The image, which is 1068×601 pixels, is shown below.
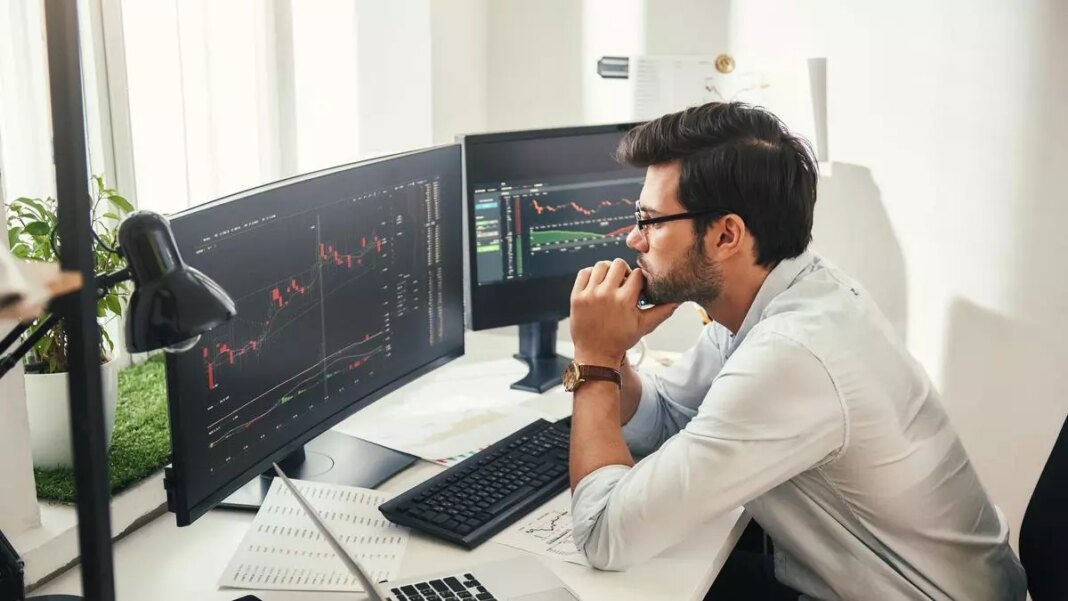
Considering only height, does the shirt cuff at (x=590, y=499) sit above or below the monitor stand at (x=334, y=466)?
above

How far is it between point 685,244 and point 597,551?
0.47 meters

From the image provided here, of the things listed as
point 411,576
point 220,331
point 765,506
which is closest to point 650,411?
point 765,506

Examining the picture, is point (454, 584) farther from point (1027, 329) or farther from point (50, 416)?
point (1027, 329)

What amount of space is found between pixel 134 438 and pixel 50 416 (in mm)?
158

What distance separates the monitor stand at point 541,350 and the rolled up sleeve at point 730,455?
80 cm

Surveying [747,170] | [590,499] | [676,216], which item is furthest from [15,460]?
[747,170]

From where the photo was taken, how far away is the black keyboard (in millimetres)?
1544

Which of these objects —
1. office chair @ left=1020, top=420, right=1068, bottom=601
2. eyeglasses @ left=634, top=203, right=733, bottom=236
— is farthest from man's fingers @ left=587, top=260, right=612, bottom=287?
office chair @ left=1020, top=420, right=1068, bottom=601

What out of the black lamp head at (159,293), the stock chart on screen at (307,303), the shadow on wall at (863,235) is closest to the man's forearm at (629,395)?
the stock chart on screen at (307,303)

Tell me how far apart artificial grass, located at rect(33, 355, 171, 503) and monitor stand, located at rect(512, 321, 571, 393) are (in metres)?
0.71

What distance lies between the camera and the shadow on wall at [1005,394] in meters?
2.42

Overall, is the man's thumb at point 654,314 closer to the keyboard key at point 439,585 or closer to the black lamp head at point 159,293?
the keyboard key at point 439,585

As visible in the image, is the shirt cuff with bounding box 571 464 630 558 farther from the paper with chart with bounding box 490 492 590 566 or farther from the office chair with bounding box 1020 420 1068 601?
the office chair with bounding box 1020 420 1068 601

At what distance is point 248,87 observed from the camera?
7.55 ft
